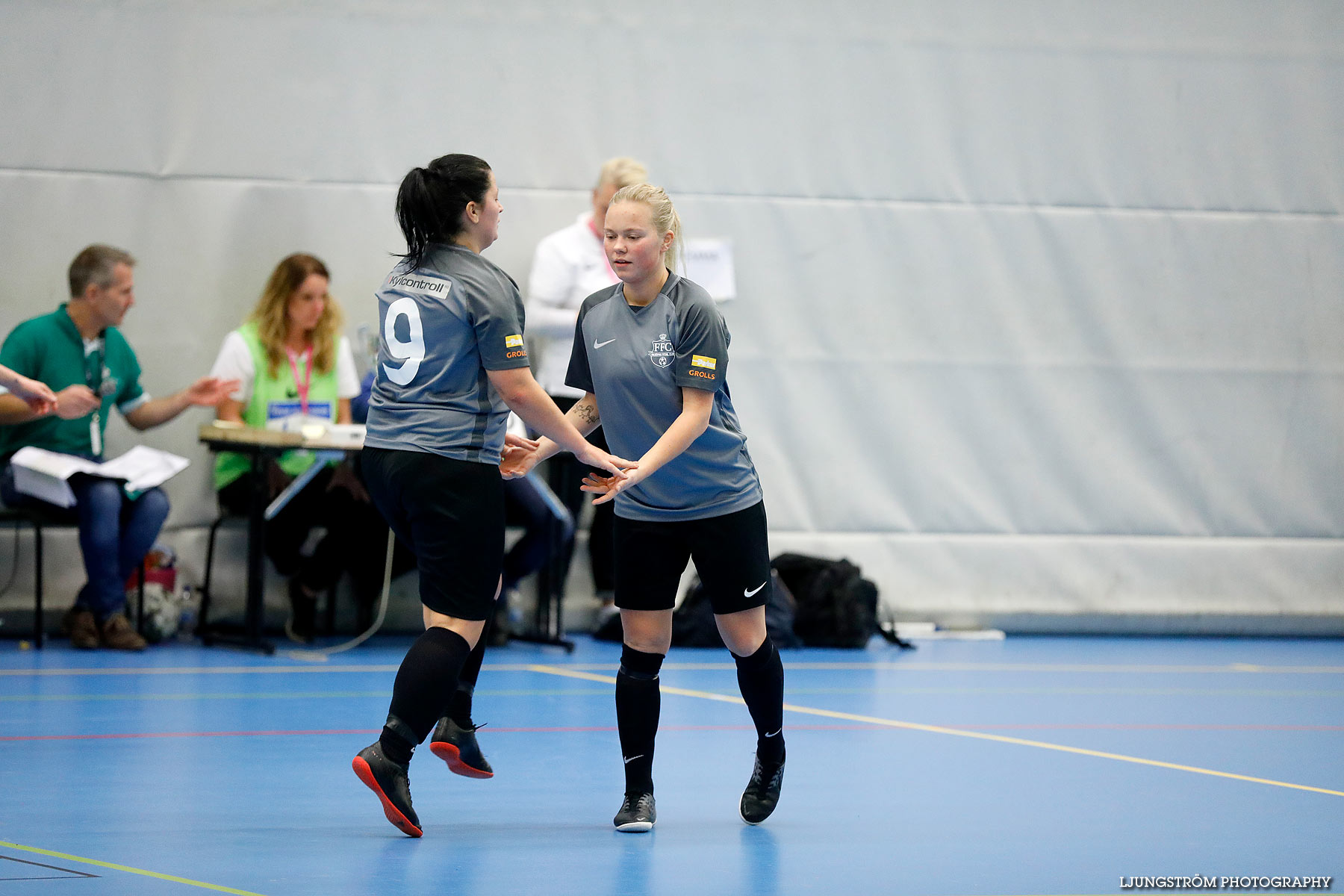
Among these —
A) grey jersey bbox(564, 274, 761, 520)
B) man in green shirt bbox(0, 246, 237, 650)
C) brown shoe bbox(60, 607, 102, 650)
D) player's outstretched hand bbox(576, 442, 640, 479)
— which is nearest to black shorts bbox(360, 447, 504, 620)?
player's outstretched hand bbox(576, 442, 640, 479)

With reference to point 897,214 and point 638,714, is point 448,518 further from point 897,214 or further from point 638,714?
point 897,214

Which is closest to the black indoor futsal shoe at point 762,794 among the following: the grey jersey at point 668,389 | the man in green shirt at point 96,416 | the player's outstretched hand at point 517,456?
the grey jersey at point 668,389

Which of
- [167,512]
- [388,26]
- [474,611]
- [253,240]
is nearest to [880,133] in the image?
[388,26]

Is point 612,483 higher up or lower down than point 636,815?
higher up

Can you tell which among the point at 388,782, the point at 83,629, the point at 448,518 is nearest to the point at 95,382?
the point at 83,629

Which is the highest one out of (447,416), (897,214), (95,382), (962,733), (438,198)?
(897,214)

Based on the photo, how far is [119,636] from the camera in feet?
18.5

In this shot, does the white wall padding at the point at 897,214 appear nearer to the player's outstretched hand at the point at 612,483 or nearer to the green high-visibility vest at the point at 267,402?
the green high-visibility vest at the point at 267,402

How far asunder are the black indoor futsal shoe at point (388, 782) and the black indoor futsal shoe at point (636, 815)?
426 mm

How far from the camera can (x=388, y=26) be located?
6.54 m

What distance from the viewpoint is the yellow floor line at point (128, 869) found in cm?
241

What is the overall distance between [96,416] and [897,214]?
377 centimetres

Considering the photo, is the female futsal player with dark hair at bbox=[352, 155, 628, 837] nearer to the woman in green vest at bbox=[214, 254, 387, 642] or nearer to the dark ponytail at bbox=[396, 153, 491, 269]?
the dark ponytail at bbox=[396, 153, 491, 269]

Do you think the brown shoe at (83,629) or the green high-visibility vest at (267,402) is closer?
the brown shoe at (83,629)
